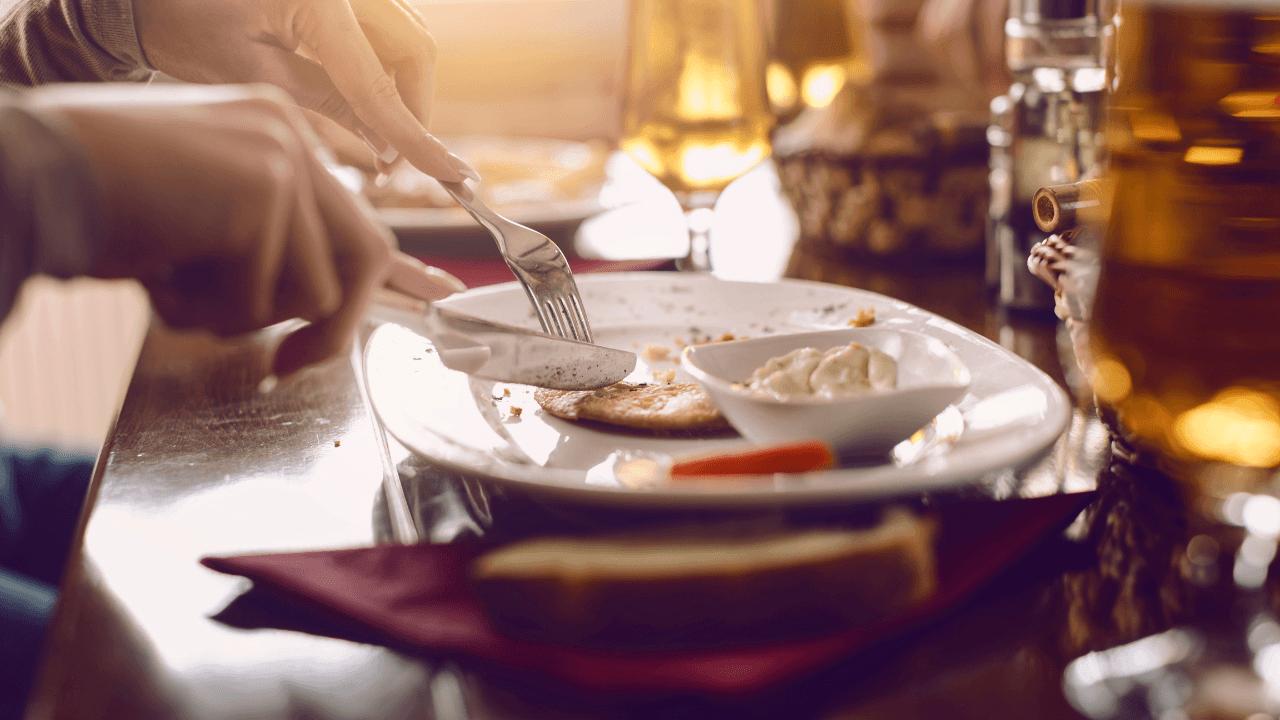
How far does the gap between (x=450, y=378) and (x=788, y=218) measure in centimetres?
99

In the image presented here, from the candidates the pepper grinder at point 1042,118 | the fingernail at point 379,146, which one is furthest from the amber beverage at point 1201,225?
the fingernail at point 379,146

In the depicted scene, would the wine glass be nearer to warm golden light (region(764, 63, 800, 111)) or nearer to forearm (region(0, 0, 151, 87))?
forearm (region(0, 0, 151, 87))

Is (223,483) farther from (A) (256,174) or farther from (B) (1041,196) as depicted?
(B) (1041,196)

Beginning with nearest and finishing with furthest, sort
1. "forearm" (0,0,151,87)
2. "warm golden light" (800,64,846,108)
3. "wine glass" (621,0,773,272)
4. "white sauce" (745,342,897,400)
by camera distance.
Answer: "white sauce" (745,342,897,400) → "forearm" (0,0,151,87) → "wine glass" (621,0,773,272) → "warm golden light" (800,64,846,108)

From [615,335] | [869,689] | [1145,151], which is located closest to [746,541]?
[869,689]

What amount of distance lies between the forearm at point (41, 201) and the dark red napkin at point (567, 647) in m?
0.16

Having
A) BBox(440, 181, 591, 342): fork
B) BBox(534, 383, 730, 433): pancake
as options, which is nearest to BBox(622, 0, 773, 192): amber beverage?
BBox(440, 181, 591, 342): fork

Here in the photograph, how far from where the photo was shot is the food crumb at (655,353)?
861 mm

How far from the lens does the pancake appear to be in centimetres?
66

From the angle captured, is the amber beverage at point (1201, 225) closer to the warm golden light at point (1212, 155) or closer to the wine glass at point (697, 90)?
the warm golden light at point (1212, 155)

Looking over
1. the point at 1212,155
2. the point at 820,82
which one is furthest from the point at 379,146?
the point at 820,82

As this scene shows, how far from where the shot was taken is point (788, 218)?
1609 mm

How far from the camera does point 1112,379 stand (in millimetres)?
585

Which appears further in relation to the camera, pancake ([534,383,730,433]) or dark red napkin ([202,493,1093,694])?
pancake ([534,383,730,433])
